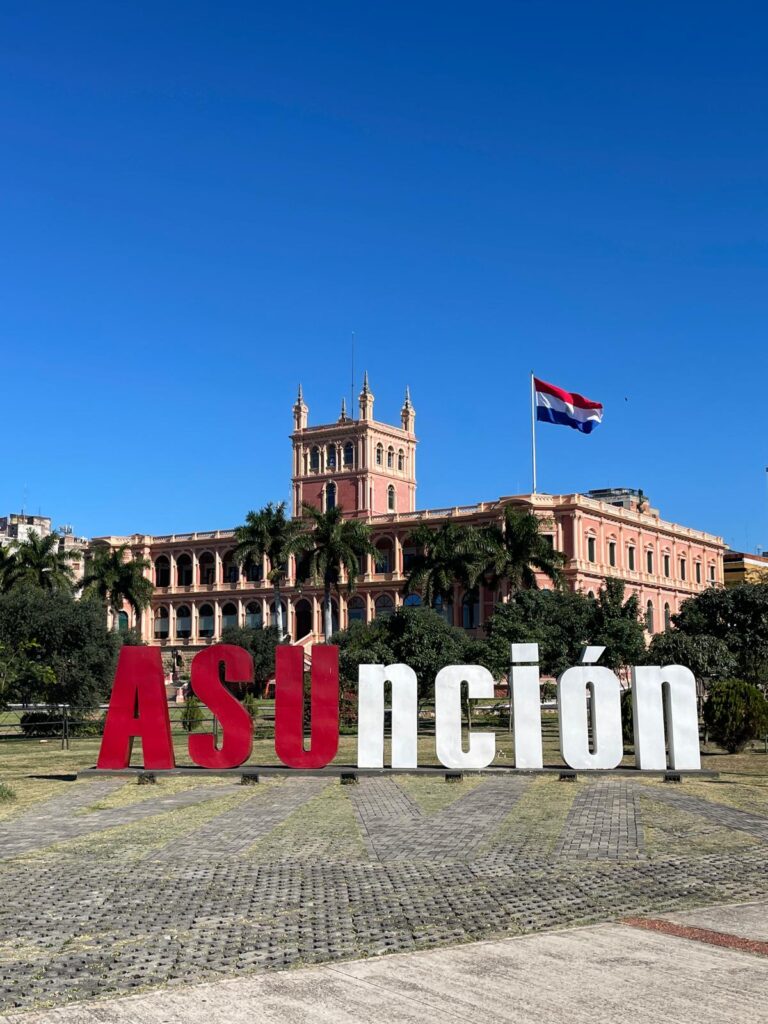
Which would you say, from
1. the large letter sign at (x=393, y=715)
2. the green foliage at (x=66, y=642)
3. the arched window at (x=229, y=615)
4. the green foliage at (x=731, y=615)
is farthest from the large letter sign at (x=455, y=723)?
the arched window at (x=229, y=615)

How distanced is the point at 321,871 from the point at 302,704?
8950 mm

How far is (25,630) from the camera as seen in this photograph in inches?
1684

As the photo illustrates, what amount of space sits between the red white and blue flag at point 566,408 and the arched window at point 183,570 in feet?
144

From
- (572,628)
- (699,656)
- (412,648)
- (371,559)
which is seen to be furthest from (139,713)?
(371,559)

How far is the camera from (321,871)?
12172mm

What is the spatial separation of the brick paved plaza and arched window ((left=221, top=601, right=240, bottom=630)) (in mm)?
71588

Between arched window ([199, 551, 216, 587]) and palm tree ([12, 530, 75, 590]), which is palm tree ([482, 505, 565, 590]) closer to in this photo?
palm tree ([12, 530, 75, 590])

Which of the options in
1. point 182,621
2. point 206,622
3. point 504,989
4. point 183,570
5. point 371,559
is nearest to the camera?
point 504,989

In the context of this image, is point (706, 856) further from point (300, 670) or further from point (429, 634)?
point (429, 634)

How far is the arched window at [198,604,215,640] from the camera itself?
3629 inches

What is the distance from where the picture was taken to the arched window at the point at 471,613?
3130 inches

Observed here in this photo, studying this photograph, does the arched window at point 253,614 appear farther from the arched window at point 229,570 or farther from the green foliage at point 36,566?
the green foliage at point 36,566

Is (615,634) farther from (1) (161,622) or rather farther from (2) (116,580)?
(1) (161,622)

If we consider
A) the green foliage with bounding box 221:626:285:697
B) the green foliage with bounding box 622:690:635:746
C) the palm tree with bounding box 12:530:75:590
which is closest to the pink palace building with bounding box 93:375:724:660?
the green foliage with bounding box 221:626:285:697
